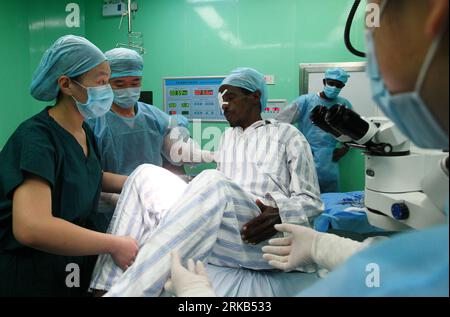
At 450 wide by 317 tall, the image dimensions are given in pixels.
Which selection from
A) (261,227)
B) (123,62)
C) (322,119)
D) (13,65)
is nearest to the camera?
(322,119)

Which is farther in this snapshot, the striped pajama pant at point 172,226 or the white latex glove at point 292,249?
the white latex glove at point 292,249

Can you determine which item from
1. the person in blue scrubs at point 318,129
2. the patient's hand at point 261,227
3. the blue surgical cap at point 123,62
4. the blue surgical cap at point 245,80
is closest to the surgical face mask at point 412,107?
the patient's hand at point 261,227

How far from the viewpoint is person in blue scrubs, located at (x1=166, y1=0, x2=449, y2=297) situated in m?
0.48

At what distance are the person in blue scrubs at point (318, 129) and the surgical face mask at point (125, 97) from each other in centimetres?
146

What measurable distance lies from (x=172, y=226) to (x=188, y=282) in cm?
25

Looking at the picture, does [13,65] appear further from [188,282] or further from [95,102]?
[188,282]

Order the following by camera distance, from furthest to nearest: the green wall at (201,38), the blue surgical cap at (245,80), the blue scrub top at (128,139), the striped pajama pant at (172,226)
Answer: the green wall at (201,38), the blue surgical cap at (245,80), the blue scrub top at (128,139), the striped pajama pant at (172,226)

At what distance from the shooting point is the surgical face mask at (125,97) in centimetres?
176

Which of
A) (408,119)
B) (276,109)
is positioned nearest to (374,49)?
(408,119)

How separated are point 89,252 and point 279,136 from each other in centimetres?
101

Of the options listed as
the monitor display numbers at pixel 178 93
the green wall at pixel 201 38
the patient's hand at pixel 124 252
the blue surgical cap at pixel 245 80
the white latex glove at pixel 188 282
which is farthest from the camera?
the monitor display numbers at pixel 178 93

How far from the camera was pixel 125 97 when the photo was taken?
176cm

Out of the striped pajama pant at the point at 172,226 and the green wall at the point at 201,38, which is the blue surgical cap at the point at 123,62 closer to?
the striped pajama pant at the point at 172,226

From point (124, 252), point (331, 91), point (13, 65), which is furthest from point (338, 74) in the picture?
point (13, 65)
